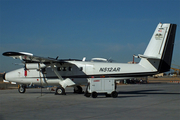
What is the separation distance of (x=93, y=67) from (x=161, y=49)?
6.38 meters

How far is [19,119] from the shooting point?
31.5ft

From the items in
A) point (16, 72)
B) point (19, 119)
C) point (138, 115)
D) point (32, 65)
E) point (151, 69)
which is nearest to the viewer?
point (19, 119)

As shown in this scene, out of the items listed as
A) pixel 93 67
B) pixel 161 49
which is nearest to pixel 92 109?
pixel 93 67

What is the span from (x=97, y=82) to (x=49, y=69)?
6426 mm

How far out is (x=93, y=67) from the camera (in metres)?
22.0

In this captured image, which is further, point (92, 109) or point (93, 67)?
point (93, 67)

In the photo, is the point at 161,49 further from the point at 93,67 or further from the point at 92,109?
the point at 92,109

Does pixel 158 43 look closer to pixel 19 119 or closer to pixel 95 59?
pixel 95 59

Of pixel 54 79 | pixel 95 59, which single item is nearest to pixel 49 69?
pixel 54 79

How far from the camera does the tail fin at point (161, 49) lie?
20.8 metres

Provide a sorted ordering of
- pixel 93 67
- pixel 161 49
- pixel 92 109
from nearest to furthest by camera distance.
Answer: pixel 92 109 < pixel 161 49 < pixel 93 67

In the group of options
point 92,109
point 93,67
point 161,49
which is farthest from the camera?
point 93,67

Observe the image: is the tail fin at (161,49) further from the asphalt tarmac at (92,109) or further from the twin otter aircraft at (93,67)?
the asphalt tarmac at (92,109)

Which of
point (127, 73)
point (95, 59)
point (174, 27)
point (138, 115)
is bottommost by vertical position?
point (138, 115)
